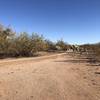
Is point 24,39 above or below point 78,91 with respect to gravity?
above

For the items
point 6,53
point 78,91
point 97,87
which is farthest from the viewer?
point 6,53

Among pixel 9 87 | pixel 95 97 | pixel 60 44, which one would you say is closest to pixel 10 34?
pixel 9 87

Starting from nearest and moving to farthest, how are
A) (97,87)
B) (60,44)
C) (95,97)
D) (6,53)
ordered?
(95,97) < (97,87) < (6,53) < (60,44)

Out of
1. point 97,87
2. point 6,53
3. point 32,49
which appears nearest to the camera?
point 97,87

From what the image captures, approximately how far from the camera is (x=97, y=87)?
11.1 m

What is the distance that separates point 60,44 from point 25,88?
89205 mm

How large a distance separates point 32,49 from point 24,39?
364 cm

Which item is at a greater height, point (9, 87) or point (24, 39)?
point (24, 39)

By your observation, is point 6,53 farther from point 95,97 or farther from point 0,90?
point 95,97

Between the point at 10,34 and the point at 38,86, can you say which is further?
the point at 10,34

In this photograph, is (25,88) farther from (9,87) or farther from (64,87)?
(64,87)

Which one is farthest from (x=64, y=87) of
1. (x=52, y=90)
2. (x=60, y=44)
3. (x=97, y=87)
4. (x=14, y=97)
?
(x=60, y=44)

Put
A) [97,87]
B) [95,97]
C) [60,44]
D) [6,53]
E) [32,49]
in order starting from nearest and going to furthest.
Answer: [95,97] → [97,87] → [6,53] → [32,49] → [60,44]

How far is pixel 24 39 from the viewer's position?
46.9m
